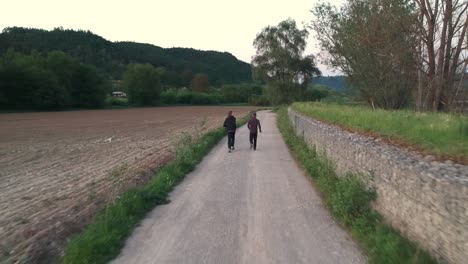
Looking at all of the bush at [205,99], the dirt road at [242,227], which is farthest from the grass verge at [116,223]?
the bush at [205,99]

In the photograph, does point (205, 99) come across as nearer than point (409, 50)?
No

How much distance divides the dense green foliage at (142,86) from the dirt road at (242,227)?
106 metres

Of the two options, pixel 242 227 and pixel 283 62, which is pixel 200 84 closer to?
pixel 283 62

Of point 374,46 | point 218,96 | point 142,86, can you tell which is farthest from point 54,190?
point 218,96

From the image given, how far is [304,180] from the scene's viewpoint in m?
12.0

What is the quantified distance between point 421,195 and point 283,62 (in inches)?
2515

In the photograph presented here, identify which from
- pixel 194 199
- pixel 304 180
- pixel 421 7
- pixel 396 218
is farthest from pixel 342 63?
pixel 396 218

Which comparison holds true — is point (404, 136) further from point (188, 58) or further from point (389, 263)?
point (188, 58)

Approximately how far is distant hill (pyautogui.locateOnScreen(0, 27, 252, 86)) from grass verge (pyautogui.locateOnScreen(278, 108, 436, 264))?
122 meters

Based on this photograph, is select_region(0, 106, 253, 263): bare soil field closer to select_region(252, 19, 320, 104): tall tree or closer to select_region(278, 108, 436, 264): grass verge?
select_region(278, 108, 436, 264): grass verge

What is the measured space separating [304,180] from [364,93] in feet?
51.3

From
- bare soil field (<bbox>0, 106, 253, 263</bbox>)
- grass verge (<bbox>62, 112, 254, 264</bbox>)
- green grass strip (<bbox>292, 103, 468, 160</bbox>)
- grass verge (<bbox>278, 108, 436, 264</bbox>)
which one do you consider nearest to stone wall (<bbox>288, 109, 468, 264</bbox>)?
grass verge (<bbox>278, 108, 436, 264</bbox>)

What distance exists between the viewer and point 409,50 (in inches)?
719

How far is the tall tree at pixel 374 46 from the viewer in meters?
18.6
